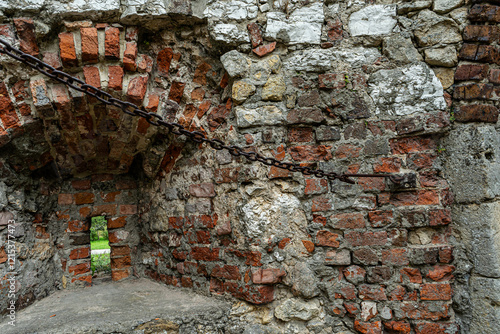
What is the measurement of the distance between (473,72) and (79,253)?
321 cm

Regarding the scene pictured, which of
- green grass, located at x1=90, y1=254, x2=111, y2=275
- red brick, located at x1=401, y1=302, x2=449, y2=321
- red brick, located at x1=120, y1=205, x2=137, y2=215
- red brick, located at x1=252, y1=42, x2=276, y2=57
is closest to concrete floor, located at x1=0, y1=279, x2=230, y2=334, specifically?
green grass, located at x1=90, y1=254, x2=111, y2=275

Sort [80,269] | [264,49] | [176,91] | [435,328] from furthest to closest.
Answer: [80,269]
[176,91]
[264,49]
[435,328]

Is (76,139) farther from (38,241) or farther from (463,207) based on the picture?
(463,207)

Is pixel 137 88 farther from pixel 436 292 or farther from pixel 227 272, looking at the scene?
pixel 436 292

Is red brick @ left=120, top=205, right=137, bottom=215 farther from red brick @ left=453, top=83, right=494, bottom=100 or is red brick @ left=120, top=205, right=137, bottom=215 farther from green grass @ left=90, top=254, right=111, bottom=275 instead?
red brick @ left=453, top=83, right=494, bottom=100

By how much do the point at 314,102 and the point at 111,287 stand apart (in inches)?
87.7

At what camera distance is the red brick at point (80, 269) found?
8.93ft

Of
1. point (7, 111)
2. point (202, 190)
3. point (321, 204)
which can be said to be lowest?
point (321, 204)

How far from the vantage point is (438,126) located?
1.83 m

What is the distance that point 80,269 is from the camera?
9.02 ft

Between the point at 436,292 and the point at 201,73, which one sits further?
the point at 201,73

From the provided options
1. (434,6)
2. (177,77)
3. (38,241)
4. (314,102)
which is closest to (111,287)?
(38,241)

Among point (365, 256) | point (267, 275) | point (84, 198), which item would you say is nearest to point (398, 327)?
point (365, 256)

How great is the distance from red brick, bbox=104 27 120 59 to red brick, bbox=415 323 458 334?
2.40 m
